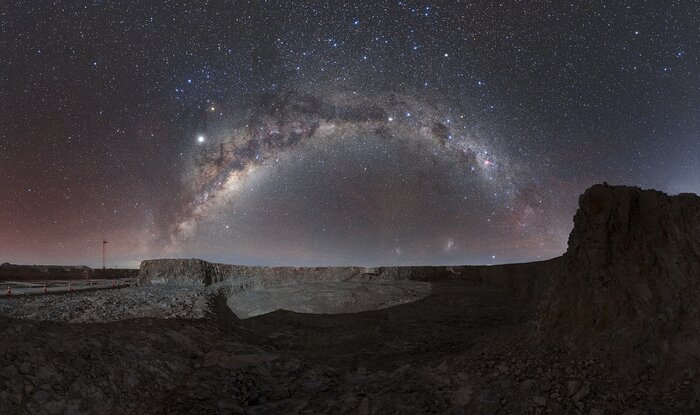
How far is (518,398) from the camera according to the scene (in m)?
5.11

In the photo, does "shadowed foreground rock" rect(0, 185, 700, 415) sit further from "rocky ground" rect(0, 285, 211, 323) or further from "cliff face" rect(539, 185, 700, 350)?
"rocky ground" rect(0, 285, 211, 323)

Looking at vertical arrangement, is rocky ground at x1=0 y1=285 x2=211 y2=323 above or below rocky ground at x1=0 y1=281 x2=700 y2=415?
above

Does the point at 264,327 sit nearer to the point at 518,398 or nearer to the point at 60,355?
the point at 60,355

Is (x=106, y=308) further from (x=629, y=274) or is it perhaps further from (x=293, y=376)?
(x=629, y=274)

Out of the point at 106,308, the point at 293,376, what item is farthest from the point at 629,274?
the point at 106,308

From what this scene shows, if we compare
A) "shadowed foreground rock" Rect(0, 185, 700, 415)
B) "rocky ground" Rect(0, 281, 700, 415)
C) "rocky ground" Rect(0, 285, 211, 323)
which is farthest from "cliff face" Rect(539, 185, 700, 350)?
"rocky ground" Rect(0, 285, 211, 323)

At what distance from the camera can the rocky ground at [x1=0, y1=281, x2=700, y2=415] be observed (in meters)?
4.78

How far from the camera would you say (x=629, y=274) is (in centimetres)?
564

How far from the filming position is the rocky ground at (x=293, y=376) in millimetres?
4777

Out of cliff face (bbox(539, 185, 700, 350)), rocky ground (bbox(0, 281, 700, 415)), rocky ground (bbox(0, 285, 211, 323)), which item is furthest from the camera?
rocky ground (bbox(0, 285, 211, 323))

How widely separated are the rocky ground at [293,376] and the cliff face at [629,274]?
474 millimetres

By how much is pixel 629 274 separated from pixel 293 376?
589 centimetres

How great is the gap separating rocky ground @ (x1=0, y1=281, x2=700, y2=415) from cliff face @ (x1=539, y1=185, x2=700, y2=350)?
47 centimetres

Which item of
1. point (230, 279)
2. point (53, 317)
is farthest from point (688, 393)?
point (230, 279)
